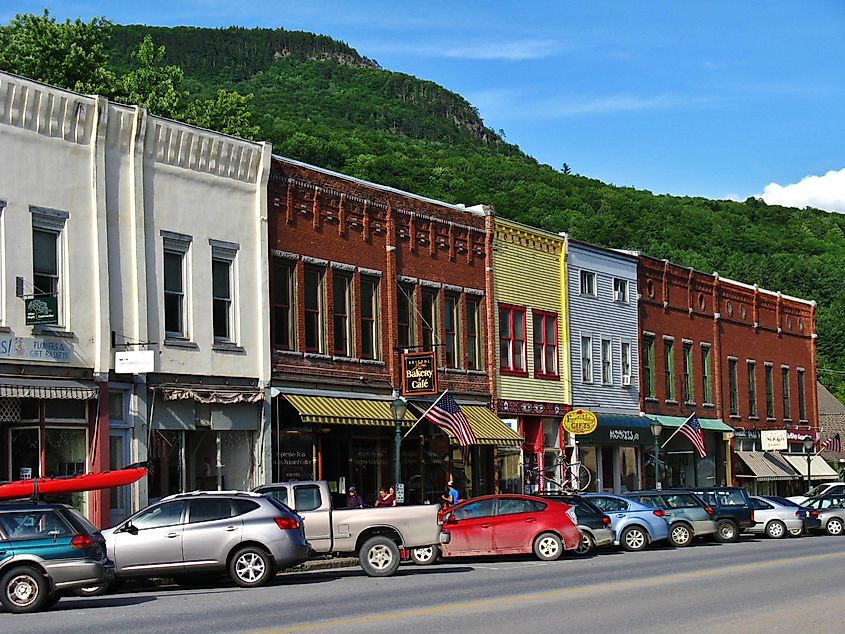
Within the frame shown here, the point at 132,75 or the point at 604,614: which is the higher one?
the point at 132,75

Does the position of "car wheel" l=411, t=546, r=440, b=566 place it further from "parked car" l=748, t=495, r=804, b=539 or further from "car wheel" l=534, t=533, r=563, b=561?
"parked car" l=748, t=495, r=804, b=539

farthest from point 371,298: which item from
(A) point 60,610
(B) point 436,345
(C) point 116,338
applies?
(A) point 60,610

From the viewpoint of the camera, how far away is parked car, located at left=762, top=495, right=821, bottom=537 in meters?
40.0

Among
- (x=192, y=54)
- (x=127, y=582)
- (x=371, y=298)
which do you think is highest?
(x=192, y=54)

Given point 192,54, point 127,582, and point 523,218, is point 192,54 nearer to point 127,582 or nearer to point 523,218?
point 523,218

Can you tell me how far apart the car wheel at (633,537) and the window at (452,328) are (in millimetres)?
9076

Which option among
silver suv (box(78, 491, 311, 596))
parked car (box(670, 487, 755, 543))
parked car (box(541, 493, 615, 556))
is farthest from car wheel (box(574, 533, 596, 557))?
silver suv (box(78, 491, 311, 596))

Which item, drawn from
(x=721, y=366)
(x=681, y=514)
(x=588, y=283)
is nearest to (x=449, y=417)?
(x=681, y=514)

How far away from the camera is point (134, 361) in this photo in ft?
92.8

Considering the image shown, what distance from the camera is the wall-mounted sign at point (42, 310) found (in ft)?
87.4

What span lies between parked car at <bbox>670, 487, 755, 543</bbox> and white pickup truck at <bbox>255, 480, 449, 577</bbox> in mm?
14059

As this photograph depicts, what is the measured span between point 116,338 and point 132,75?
2178 centimetres

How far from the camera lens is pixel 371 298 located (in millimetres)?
38031

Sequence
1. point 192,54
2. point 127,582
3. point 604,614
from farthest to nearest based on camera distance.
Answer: point 192,54
point 127,582
point 604,614
